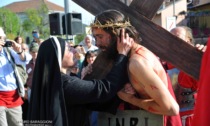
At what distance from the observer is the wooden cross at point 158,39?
2.61 metres

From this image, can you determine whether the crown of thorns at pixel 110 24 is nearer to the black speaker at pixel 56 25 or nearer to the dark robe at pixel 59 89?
the dark robe at pixel 59 89

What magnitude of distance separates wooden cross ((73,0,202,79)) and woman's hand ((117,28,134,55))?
0.09m

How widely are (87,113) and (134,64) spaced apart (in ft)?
1.75

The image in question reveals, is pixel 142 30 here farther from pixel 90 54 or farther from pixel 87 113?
pixel 90 54

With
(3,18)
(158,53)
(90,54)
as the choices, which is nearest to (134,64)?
(158,53)

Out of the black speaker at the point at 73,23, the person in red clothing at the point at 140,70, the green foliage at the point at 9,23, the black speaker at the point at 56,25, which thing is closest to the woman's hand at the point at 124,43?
the person in red clothing at the point at 140,70

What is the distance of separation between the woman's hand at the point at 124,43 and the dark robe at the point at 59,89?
5 cm

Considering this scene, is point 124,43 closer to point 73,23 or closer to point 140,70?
point 140,70

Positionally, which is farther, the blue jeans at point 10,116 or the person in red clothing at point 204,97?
the blue jeans at point 10,116

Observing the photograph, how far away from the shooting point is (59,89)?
2455 millimetres

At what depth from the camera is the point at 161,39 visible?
2.63m

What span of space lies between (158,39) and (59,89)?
0.75 meters

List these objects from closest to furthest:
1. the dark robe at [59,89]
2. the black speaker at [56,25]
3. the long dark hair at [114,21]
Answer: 1. the dark robe at [59,89]
2. the long dark hair at [114,21]
3. the black speaker at [56,25]

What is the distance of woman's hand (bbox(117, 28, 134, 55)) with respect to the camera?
2621 mm
